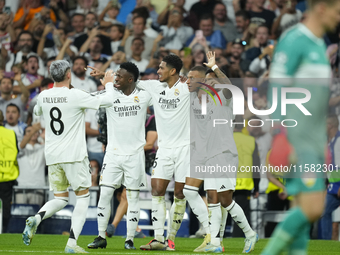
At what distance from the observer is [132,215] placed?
27.7ft

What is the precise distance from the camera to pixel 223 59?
1328 cm

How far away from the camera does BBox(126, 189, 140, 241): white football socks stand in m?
8.38

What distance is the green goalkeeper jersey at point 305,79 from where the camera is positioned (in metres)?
4.12

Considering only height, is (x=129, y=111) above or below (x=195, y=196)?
above

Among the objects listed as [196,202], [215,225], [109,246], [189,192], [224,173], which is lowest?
[109,246]

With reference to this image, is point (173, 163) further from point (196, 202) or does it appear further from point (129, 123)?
point (129, 123)

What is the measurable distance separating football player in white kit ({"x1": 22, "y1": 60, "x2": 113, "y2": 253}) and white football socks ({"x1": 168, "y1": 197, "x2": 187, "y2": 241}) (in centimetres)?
160

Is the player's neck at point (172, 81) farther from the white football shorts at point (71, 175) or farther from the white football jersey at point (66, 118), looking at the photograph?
the white football shorts at point (71, 175)

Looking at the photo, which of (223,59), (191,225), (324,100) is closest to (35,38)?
(223,59)

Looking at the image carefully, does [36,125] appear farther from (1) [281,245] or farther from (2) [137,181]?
(1) [281,245]

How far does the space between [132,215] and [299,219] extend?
4697mm

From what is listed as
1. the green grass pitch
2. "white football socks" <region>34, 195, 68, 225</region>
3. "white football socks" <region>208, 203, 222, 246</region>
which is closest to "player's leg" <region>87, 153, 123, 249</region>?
the green grass pitch

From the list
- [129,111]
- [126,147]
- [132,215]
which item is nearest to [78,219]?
[132,215]

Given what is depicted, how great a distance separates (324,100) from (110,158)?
16.2 ft
